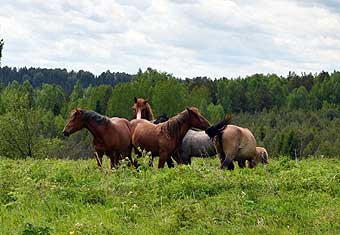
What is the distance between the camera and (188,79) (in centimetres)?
14512

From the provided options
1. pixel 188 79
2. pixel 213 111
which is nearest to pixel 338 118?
pixel 213 111

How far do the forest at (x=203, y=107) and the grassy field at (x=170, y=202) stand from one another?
91.1 ft

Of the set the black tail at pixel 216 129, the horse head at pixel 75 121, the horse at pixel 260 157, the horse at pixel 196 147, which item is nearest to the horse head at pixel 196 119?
the black tail at pixel 216 129

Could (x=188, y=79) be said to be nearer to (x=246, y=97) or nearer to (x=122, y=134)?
(x=246, y=97)

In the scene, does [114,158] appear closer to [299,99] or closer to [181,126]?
[181,126]

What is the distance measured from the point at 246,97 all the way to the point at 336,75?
86.9ft

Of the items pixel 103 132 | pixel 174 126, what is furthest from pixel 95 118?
pixel 174 126

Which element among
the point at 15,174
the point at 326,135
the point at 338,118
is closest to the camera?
the point at 15,174

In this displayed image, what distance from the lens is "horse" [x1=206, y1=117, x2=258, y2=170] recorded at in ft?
42.5

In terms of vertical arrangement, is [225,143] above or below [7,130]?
above

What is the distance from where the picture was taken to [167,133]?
1309 cm

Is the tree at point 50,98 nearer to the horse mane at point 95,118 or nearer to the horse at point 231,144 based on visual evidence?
the horse mane at point 95,118

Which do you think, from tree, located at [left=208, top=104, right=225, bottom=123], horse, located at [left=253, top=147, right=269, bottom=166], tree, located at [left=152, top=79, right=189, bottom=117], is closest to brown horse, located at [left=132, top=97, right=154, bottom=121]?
horse, located at [left=253, top=147, right=269, bottom=166]

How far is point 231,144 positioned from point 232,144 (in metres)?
0.02
